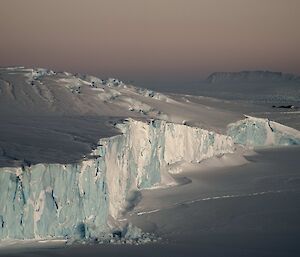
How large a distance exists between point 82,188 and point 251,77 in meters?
106

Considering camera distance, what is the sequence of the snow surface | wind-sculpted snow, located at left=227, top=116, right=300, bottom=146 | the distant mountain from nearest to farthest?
the snow surface → wind-sculpted snow, located at left=227, top=116, right=300, bottom=146 → the distant mountain

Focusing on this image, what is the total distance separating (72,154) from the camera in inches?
682

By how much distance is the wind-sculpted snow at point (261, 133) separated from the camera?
33.4 meters

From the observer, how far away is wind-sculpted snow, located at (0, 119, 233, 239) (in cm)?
1495

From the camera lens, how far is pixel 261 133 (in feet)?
115

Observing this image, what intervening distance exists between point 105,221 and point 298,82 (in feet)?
294

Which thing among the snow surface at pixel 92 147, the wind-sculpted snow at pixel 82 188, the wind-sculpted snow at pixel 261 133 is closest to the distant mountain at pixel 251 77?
the wind-sculpted snow at pixel 261 133

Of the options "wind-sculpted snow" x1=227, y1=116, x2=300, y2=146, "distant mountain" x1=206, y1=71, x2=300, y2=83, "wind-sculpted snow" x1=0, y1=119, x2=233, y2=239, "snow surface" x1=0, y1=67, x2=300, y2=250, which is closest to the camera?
"wind-sculpted snow" x1=0, y1=119, x2=233, y2=239

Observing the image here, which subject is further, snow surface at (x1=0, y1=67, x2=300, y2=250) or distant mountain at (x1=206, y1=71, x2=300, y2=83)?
distant mountain at (x1=206, y1=71, x2=300, y2=83)

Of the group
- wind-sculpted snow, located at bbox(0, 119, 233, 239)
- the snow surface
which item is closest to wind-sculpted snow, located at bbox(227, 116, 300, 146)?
the snow surface

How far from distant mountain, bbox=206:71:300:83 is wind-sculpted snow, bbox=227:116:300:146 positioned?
72.6m

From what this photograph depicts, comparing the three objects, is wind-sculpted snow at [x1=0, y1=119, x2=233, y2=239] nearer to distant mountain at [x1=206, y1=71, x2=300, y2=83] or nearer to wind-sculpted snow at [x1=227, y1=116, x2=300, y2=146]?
wind-sculpted snow at [x1=227, y1=116, x2=300, y2=146]

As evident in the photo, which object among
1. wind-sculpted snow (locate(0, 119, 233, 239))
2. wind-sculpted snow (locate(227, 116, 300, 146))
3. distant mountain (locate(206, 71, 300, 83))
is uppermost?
distant mountain (locate(206, 71, 300, 83))

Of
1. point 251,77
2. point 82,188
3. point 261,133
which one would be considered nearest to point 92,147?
point 82,188
